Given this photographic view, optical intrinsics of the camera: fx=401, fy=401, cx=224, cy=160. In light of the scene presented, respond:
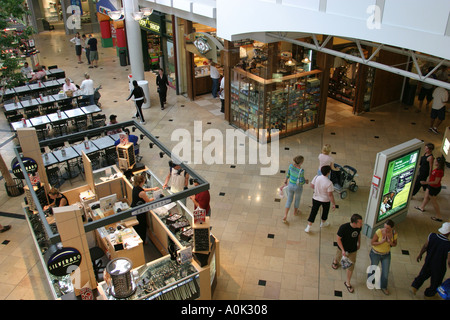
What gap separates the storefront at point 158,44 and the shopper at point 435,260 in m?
→ 11.2

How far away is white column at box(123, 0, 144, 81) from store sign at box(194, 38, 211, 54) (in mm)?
2015

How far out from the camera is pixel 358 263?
7320mm

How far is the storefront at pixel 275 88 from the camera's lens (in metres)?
11.1

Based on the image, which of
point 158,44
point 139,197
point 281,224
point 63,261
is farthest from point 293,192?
point 158,44

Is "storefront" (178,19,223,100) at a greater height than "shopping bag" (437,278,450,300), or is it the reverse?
"storefront" (178,19,223,100)

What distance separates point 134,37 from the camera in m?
13.5

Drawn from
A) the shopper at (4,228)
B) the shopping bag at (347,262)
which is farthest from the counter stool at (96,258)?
the shopping bag at (347,262)

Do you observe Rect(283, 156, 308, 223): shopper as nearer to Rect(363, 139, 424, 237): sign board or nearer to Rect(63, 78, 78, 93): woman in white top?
Rect(363, 139, 424, 237): sign board

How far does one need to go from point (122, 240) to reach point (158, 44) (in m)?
12.6

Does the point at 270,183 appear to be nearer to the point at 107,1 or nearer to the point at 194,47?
the point at 194,47

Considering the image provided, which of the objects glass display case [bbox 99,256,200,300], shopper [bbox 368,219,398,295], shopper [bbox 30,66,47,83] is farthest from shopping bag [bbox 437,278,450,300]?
shopper [bbox 30,66,47,83]

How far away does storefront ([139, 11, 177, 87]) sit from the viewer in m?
15.1

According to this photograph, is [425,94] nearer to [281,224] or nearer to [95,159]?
[281,224]

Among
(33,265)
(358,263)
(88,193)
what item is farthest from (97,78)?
(358,263)
